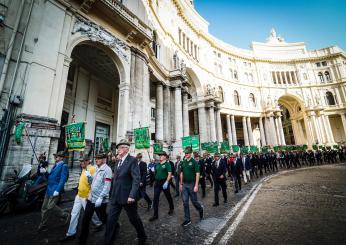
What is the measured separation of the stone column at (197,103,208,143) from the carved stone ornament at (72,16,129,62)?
1592 cm

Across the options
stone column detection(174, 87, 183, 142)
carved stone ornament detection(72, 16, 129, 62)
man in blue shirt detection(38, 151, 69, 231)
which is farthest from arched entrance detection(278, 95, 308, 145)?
man in blue shirt detection(38, 151, 69, 231)

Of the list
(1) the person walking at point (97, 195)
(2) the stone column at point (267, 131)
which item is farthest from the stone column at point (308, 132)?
(1) the person walking at point (97, 195)

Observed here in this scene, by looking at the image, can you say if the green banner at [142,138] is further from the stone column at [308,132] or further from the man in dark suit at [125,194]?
the stone column at [308,132]

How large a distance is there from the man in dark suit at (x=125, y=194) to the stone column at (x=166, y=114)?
13743 millimetres

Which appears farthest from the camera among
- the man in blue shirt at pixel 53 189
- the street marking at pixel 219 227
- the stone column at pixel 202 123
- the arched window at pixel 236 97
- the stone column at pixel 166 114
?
the arched window at pixel 236 97

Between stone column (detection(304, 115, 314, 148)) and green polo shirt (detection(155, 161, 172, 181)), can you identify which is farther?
stone column (detection(304, 115, 314, 148))

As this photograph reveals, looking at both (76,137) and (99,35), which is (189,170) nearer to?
(76,137)

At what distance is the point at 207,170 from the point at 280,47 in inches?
1921

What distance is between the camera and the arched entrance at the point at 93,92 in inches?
485

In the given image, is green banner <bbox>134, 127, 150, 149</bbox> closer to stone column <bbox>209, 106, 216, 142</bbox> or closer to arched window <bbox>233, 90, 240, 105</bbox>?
stone column <bbox>209, 106, 216, 142</bbox>

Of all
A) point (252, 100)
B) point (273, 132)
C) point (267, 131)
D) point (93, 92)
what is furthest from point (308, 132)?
point (93, 92)

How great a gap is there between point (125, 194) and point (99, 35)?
1078cm

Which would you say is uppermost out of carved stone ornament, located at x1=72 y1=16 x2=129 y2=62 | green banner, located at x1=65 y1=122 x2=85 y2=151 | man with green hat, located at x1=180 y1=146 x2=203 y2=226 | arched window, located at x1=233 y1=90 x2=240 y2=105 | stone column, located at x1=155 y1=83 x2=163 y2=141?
arched window, located at x1=233 y1=90 x2=240 y2=105

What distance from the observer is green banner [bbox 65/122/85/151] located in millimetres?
6941
